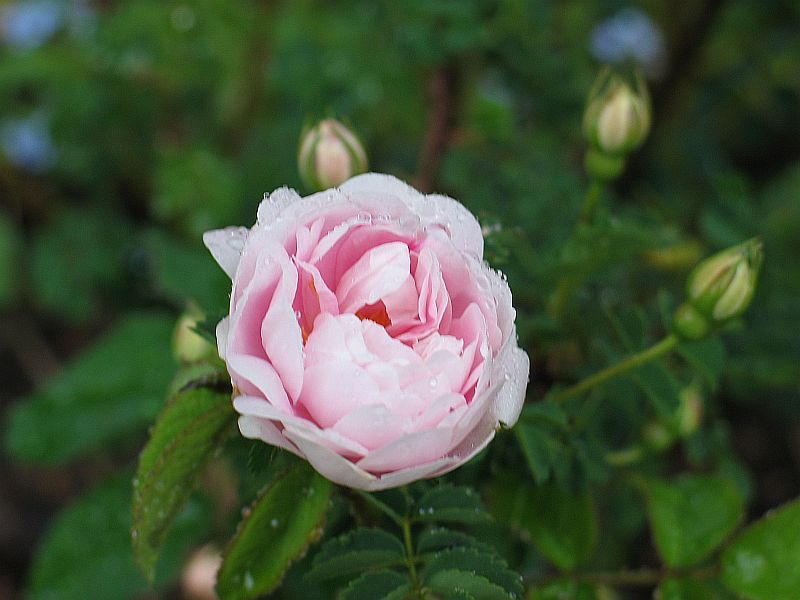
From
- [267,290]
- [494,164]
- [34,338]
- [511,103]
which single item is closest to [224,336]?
[267,290]

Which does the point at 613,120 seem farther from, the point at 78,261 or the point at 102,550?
the point at 78,261

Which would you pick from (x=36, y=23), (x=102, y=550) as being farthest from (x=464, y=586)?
(x=36, y=23)

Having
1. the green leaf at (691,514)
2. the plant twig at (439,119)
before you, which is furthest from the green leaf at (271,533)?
the plant twig at (439,119)

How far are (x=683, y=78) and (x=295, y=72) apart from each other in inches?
24.9

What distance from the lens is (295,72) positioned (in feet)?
3.61

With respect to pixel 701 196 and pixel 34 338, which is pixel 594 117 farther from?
pixel 34 338

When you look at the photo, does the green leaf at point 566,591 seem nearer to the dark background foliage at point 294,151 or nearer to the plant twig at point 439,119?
the dark background foliage at point 294,151

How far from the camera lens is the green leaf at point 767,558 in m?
0.60

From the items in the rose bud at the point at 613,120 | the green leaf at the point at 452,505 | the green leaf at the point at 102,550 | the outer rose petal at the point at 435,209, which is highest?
the outer rose petal at the point at 435,209

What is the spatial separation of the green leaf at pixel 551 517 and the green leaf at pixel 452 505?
154mm

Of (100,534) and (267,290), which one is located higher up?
(267,290)

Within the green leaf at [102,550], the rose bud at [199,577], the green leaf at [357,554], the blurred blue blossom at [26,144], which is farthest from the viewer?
the blurred blue blossom at [26,144]

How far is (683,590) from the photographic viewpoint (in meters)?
0.65

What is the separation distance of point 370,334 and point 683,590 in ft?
1.25
